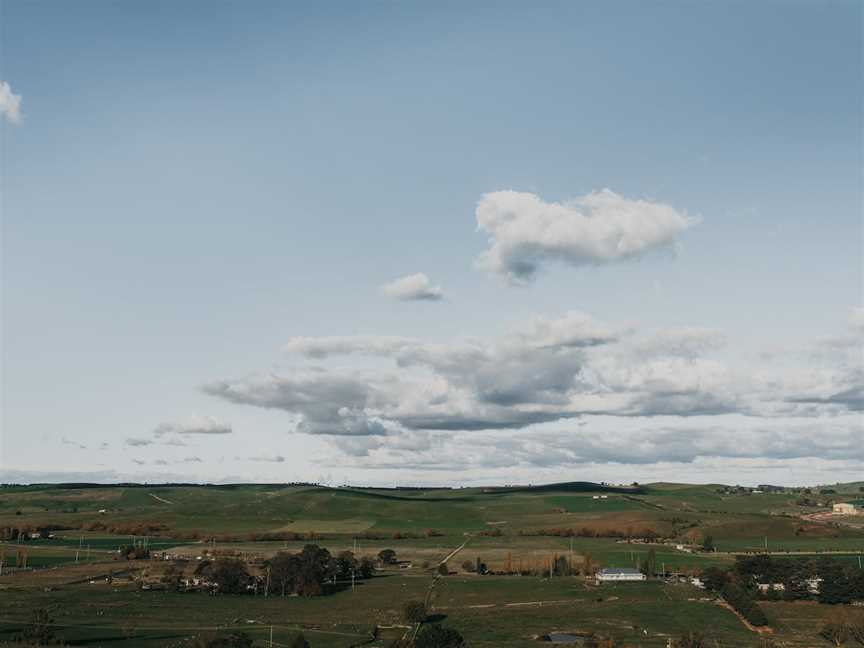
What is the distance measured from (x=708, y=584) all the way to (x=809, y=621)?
1416 inches

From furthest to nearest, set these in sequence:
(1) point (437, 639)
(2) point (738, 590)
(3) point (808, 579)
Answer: (3) point (808, 579)
(2) point (738, 590)
(1) point (437, 639)

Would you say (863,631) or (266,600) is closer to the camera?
(863,631)

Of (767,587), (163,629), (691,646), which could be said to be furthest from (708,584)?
(163,629)

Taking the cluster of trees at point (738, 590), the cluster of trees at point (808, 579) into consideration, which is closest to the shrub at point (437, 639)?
the cluster of trees at point (738, 590)

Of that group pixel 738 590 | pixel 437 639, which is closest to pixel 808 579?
pixel 738 590

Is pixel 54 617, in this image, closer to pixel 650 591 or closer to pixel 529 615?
pixel 529 615

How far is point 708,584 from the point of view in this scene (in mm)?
192500

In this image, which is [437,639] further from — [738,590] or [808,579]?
[808,579]

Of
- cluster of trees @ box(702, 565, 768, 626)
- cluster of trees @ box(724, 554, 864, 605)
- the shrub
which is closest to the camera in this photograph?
the shrub

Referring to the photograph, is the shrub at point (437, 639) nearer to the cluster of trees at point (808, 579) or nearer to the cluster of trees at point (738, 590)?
→ the cluster of trees at point (738, 590)

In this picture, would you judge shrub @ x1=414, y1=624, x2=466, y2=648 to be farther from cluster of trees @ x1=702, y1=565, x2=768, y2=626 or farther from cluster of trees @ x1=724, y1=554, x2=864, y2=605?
cluster of trees @ x1=724, y1=554, x2=864, y2=605

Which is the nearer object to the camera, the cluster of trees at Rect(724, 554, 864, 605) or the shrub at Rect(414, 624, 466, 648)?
the shrub at Rect(414, 624, 466, 648)

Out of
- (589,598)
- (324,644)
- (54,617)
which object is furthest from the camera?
(589,598)

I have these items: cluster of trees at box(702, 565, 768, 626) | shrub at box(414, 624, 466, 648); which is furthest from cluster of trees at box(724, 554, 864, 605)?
shrub at box(414, 624, 466, 648)
